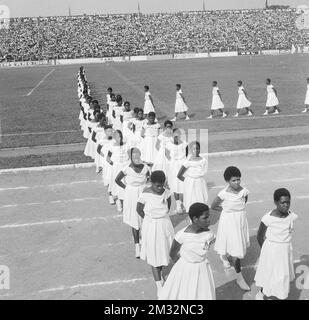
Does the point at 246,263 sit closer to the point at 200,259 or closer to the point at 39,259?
the point at 200,259

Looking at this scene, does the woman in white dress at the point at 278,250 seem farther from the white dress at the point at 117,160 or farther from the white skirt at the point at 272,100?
the white skirt at the point at 272,100

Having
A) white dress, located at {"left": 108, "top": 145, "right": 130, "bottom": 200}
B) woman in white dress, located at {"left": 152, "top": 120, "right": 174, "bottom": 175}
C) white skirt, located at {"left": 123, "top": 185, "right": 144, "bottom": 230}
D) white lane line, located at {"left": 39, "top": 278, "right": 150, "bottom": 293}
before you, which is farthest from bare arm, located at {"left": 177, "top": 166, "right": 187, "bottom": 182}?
white lane line, located at {"left": 39, "top": 278, "right": 150, "bottom": 293}

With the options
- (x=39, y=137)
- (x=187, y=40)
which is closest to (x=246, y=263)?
(x=39, y=137)

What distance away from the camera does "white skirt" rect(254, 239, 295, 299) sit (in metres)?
6.04

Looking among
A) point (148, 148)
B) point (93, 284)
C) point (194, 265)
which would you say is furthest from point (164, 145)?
point (194, 265)

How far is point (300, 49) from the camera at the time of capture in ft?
225

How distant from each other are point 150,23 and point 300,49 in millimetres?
26964

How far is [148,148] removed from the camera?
1288 cm

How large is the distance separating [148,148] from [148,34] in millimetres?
67506

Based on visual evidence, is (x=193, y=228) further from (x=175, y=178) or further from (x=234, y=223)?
(x=175, y=178)

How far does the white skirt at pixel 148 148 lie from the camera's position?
1276 centimetres

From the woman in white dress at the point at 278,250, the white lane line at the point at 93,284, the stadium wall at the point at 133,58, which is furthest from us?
the stadium wall at the point at 133,58

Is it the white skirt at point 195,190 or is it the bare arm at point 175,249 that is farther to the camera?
the white skirt at point 195,190

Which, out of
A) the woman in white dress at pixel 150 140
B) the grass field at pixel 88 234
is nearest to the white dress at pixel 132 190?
the grass field at pixel 88 234
